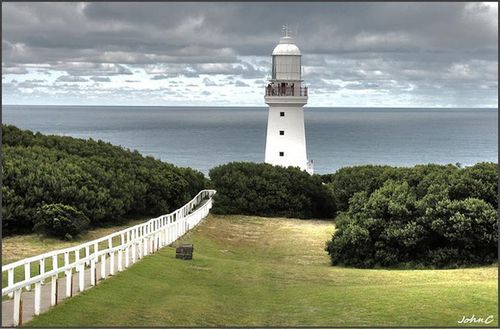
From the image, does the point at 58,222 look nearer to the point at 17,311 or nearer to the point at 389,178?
the point at 17,311

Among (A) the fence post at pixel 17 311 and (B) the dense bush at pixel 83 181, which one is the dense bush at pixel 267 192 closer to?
(B) the dense bush at pixel 83 181

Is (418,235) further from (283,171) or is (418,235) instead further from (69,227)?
(283,171)

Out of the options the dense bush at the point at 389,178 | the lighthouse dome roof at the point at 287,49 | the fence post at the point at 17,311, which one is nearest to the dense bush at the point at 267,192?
the dense bush at the point at 389,178

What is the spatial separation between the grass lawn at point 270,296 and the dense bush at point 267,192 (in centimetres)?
1466

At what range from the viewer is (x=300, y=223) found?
3662 centimetres

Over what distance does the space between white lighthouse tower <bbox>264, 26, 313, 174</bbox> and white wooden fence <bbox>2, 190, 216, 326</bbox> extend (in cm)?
1094

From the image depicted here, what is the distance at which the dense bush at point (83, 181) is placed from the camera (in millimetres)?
26356

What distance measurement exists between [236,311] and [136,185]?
60.4ft

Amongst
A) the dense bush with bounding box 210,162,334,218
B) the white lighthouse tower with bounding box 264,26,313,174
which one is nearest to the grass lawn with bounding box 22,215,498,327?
the dense bush with bounding box 210,162,334,218

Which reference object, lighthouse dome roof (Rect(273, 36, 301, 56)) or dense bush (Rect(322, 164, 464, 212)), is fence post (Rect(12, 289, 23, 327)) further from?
lighthouse dome roof (Rect(273, 36, 301, 56))

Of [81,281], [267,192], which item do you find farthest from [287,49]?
[81,281]

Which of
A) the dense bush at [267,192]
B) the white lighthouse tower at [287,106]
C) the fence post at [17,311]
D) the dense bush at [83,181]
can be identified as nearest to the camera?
the fence post at [17,311]

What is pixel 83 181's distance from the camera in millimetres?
28750

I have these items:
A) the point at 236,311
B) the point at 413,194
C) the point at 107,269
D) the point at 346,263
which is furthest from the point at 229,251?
the point at 236,311
